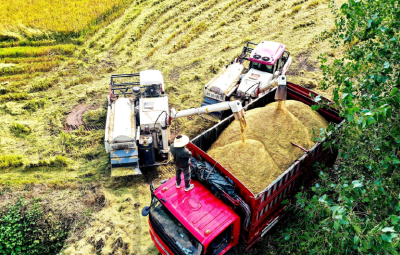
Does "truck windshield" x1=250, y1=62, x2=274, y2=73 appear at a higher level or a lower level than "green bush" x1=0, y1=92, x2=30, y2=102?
higher

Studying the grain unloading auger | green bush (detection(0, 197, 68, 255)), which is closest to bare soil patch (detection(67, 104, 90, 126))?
the grain unloading auger

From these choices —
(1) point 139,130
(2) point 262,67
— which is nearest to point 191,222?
(1) point 139,130

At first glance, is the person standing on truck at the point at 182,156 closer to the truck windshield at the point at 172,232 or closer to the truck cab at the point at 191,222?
the truck cab at the point at 191,222

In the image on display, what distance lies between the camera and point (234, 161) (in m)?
8.31

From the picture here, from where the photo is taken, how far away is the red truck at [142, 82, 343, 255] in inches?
265

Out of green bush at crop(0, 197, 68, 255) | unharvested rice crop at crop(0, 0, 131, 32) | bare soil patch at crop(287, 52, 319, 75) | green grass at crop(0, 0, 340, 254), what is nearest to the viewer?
green bush at crop(0, 197, 68, 255)

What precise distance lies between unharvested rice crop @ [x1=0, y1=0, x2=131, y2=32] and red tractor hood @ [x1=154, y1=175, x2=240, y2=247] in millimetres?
14810

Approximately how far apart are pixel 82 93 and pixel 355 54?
1136 cm

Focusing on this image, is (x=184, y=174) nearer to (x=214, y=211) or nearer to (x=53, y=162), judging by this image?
(x=214, y=211)

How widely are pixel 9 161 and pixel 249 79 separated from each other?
928 cm

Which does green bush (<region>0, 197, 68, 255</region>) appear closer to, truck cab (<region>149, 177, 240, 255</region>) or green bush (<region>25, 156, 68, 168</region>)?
green bush (<region>25, 156, 68, 168</region>)

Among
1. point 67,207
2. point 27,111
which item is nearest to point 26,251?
point 67,207

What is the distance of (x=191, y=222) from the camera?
22.3 ft

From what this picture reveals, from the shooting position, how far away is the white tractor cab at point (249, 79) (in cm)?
1248
